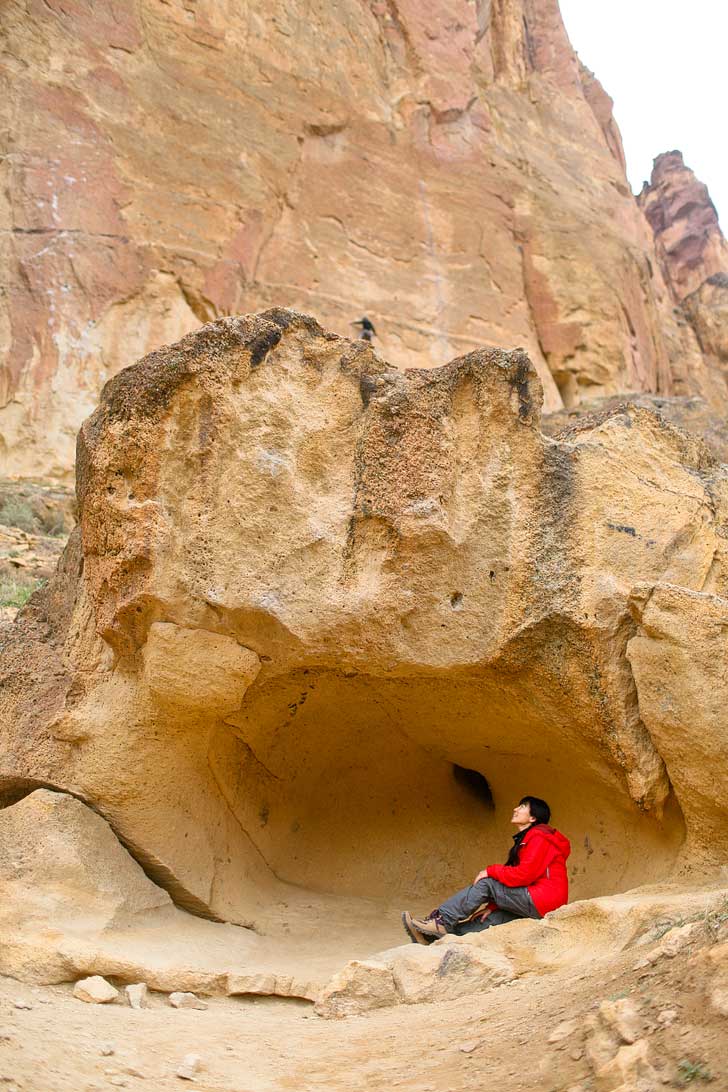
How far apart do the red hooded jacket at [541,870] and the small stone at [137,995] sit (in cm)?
135

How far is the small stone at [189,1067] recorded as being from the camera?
105 inches

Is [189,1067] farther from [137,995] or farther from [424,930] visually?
[424,930]

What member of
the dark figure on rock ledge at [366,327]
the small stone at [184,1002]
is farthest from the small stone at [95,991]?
the dark figure on rock ledge at [366,327]

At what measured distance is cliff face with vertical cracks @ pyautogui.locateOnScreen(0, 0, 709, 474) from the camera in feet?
40.5

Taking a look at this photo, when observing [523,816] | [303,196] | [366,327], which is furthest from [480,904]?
[303,196]

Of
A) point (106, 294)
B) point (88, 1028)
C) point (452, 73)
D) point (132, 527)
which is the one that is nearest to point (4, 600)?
point (132, 527)

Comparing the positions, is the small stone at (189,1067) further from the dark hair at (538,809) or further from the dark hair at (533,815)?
the dark hair at (538,809)

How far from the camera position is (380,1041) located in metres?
2.92

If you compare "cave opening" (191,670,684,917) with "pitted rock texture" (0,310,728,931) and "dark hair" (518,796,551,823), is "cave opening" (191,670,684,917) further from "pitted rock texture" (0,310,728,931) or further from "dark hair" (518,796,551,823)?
"dark hair" (518,796,551,823)

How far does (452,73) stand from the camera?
17375 millimetres

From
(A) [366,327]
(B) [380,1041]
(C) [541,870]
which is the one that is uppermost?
(A) [366,327]

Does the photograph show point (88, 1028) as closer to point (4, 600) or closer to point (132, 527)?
point (132, 527)

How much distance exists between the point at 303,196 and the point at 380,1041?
13629 mm

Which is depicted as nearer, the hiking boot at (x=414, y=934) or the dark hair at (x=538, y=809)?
the hiking boot at (x=414, y=934)
